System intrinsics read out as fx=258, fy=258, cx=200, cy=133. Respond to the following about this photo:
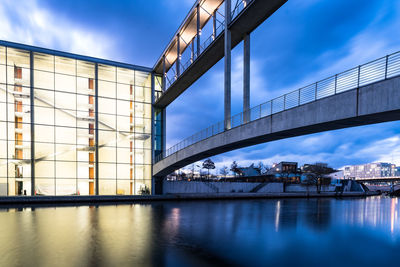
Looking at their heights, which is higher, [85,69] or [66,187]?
[85,69]

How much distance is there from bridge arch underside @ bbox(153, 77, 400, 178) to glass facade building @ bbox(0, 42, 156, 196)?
17.9 meters

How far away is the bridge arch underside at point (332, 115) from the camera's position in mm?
10281

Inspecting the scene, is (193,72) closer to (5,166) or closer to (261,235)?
(261,235)

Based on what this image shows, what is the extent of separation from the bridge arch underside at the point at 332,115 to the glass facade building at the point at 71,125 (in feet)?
58.7

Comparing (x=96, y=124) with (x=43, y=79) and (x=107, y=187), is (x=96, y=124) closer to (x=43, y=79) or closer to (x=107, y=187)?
(x=43, y=79)

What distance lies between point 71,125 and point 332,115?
29.0m

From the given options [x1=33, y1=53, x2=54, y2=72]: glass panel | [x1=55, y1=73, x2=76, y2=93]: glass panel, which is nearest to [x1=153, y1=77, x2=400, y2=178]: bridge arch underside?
[x1=55, y1=73, x2=76, y2=93]: glass panel

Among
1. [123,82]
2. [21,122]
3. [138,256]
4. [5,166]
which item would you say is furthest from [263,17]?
[5,166]

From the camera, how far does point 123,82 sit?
34.8 metres

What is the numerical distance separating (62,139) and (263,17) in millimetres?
25689

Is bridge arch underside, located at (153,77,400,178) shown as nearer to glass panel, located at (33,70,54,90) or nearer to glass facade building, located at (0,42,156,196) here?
glass facade building, located at (0,42,156,196)

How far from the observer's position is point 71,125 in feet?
103

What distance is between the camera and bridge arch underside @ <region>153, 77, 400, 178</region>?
10281 millimetres

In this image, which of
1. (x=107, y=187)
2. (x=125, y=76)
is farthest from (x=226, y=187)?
(x=125, y=76)
